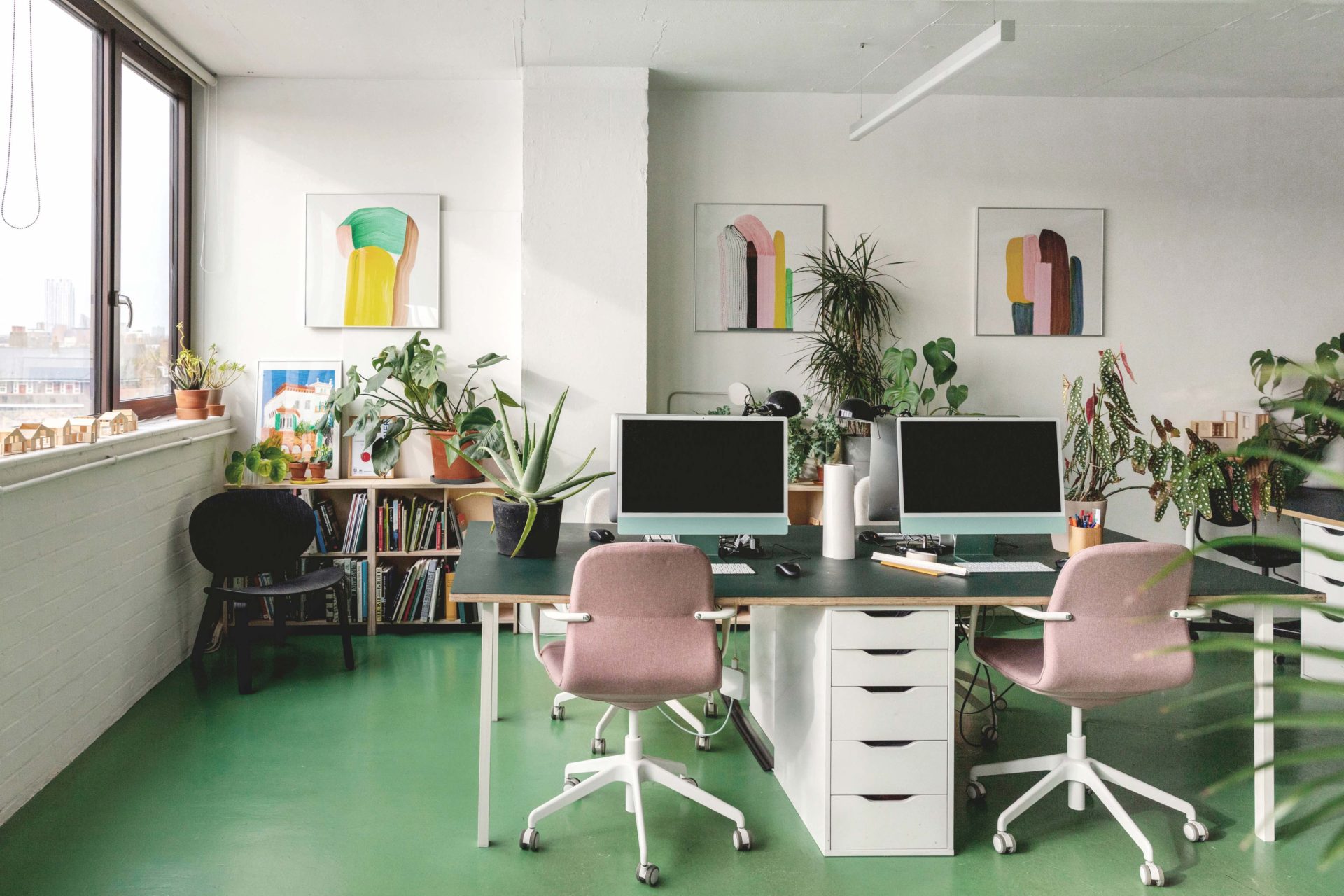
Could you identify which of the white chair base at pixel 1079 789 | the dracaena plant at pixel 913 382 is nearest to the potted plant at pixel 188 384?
the dracaena plant at pixel 913 382

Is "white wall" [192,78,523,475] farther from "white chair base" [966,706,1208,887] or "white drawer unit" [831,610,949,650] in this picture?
"white chair base" [966,706,1208,887]

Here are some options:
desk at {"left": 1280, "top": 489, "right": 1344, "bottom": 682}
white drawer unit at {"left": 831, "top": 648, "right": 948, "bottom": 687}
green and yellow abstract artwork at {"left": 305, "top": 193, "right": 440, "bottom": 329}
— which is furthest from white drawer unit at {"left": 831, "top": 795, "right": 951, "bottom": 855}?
green and yellow abstract artwork at {"left": 305, "top": 193, "right": 440, "bottom": 329}

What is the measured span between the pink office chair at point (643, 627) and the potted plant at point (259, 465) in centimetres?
284

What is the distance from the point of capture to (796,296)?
18.3 ft

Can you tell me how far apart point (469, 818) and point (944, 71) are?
3261mm

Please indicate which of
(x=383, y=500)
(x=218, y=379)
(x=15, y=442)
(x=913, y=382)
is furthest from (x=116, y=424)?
(x=913, y=382)

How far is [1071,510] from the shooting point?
11.6 feet

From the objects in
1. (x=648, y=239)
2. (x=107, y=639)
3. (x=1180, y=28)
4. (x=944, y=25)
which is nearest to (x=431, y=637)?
(x=107, y=639)

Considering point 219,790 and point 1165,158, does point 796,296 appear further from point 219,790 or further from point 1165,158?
point 219,790

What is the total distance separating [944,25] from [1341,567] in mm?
2912

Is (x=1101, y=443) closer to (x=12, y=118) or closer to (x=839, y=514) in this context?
(x=839, y=514)

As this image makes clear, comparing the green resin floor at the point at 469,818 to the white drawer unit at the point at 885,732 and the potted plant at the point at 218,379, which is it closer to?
the white drawer unit at the point at 885,732

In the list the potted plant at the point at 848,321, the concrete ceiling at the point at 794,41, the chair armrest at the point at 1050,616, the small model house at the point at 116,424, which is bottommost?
the chair armrest at the point at 1050,616

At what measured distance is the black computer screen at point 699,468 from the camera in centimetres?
341
